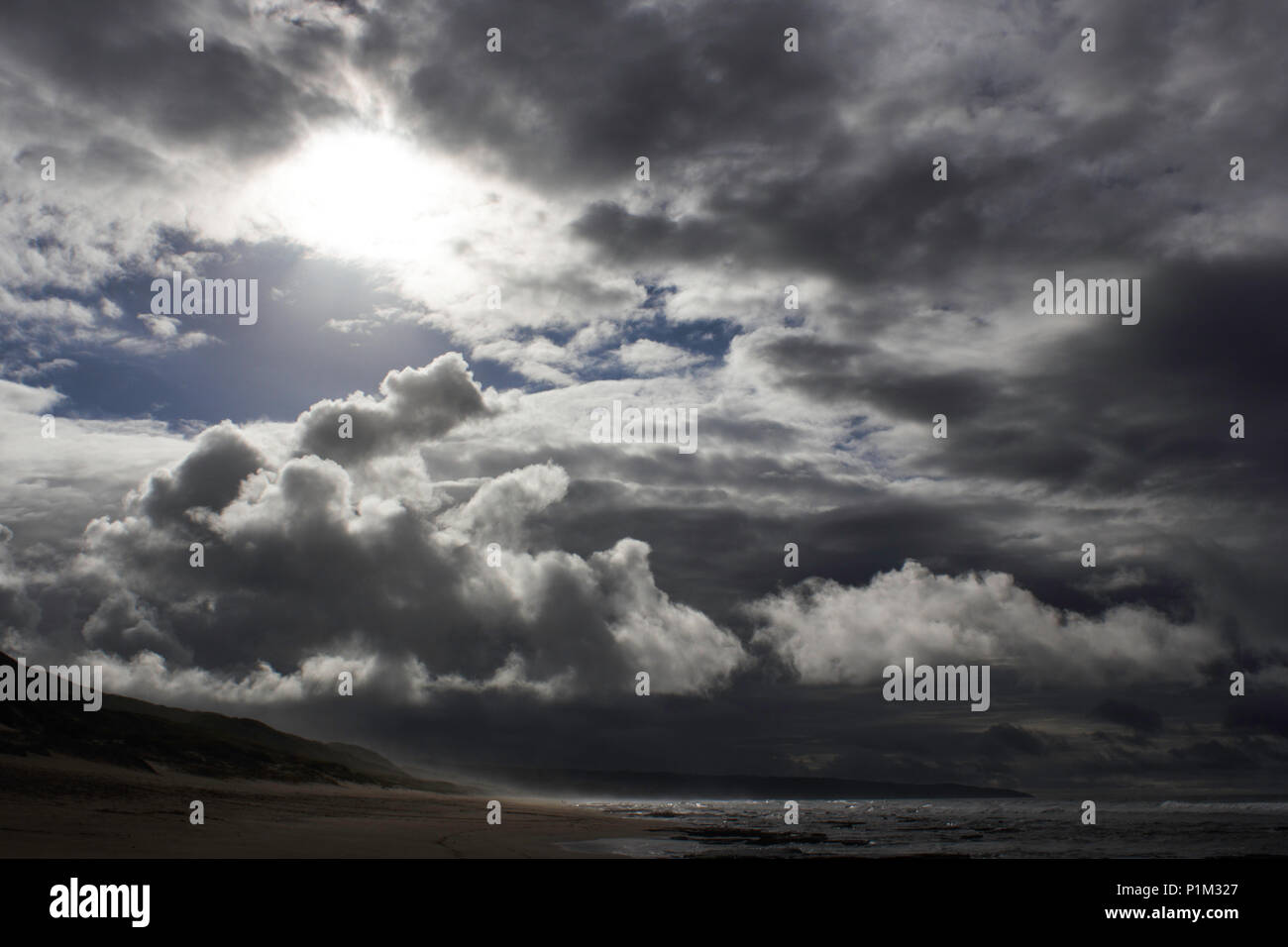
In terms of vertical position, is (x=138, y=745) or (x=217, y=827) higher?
(x=217, y=827)

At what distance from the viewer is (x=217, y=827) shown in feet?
154

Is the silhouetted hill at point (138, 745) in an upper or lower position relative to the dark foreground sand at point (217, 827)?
lower

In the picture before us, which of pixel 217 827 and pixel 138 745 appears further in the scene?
pixel 138 745

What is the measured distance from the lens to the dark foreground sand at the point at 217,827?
36.2 metres

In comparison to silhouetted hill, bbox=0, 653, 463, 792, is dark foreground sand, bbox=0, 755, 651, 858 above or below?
above

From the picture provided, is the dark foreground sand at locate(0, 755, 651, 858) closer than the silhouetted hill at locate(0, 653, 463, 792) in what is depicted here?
Yes

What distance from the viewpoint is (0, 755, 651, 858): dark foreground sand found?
3616cm

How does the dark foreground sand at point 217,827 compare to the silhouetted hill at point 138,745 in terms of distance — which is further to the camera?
the silhouetted hill at point 138,745
